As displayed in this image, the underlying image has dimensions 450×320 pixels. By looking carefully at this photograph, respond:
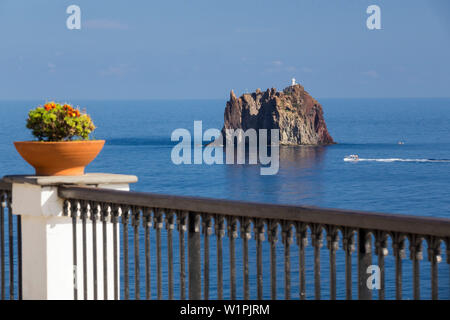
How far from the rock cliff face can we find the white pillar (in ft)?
472

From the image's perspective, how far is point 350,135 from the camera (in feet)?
569

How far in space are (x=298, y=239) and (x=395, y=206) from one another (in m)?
76.8

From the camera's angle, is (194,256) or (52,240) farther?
(52,240)

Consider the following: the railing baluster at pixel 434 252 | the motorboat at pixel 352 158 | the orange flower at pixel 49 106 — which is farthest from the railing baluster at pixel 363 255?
the motorboat at pixel 352 158

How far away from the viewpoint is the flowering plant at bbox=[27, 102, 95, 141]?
4.93 metres

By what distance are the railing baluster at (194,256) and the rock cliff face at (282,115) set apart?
145 metres

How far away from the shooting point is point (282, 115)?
14912cm

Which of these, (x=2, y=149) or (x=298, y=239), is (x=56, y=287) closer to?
(x=298, y=239)

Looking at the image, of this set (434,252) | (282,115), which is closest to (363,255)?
(434,252)

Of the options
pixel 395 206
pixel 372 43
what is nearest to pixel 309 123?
pixel 372 43

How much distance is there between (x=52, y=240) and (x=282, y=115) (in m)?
145

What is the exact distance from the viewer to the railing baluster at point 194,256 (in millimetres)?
4031

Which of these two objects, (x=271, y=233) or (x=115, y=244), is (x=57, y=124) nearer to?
(x=115, y=244)

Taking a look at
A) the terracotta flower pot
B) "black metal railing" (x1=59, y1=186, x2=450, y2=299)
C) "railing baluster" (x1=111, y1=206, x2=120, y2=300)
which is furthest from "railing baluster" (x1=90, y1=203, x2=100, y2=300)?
the terracotta flower pot
